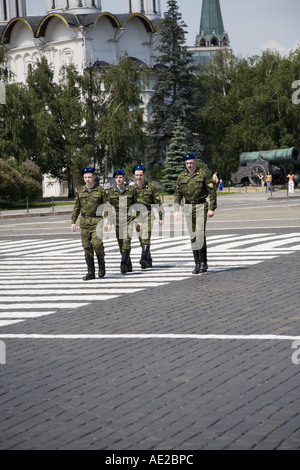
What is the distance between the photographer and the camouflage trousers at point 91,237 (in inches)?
524

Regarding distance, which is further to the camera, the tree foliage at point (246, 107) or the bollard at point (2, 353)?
the tree foliage at point (246, 107)

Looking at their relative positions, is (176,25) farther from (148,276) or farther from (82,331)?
(82,331)

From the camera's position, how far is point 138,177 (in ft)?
46.9

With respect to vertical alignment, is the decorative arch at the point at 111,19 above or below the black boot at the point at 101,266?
above

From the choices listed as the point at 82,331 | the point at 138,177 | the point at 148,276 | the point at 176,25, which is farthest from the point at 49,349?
the point at 176,25

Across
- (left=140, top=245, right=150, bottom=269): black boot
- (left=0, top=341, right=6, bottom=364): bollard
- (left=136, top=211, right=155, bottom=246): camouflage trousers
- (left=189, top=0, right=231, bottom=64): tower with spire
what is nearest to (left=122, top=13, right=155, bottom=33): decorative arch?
(left=140, top=245, right=150, bottom=269): black boot

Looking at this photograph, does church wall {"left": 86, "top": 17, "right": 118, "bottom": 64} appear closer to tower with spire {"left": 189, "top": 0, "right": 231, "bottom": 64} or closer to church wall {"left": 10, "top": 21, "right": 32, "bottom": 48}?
church wall {"left": 10, "top": 21, "right": 32, "bottom": 48}

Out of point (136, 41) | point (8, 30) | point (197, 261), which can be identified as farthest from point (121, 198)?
point (8, 30)

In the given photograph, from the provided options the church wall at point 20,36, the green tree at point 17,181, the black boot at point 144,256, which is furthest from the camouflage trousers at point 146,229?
the church wall at point 20,36

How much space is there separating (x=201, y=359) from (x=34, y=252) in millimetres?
12377

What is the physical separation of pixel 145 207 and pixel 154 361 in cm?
737

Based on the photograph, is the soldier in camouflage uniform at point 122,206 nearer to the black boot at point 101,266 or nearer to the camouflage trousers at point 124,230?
the camouflage trousers at point 124,230

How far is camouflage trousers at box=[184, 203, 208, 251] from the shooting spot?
1334 cm

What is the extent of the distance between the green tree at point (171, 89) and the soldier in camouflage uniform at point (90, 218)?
58259mm
